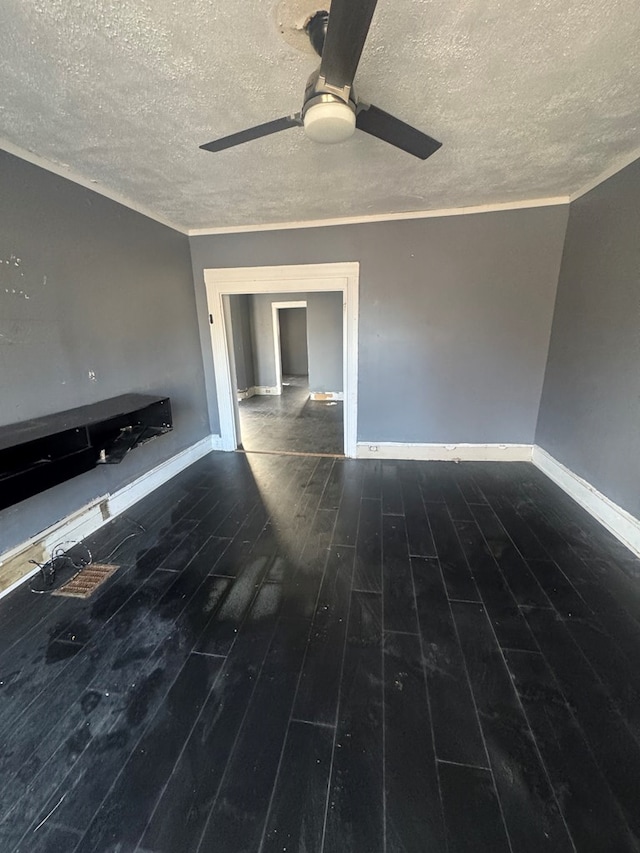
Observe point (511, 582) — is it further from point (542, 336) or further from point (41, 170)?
point (41, 170)

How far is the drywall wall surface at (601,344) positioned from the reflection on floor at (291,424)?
2232 mm

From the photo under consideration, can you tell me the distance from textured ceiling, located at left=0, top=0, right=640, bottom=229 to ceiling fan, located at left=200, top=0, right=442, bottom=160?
20cm

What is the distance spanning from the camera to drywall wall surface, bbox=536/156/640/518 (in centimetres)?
218

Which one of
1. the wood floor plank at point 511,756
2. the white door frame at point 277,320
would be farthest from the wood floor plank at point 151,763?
the white door frame at point 277,320

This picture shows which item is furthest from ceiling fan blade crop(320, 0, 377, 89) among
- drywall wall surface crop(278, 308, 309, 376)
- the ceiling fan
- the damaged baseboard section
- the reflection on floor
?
drywall wall surface crop(278, 308, 309, 376)

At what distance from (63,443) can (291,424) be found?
3.37 m

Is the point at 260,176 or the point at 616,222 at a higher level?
the point at 260,176

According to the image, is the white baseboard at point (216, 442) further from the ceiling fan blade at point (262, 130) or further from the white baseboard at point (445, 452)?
the ceiling fan blade at point (262, 130)

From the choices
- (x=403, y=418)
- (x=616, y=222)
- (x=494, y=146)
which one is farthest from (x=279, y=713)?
(x=616, y=222)

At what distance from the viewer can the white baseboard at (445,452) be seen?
3.47 meters

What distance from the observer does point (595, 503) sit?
2500mm

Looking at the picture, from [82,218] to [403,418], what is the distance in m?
3.06

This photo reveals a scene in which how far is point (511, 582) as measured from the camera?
1903mm

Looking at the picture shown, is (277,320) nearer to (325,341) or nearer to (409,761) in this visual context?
(325,341)
